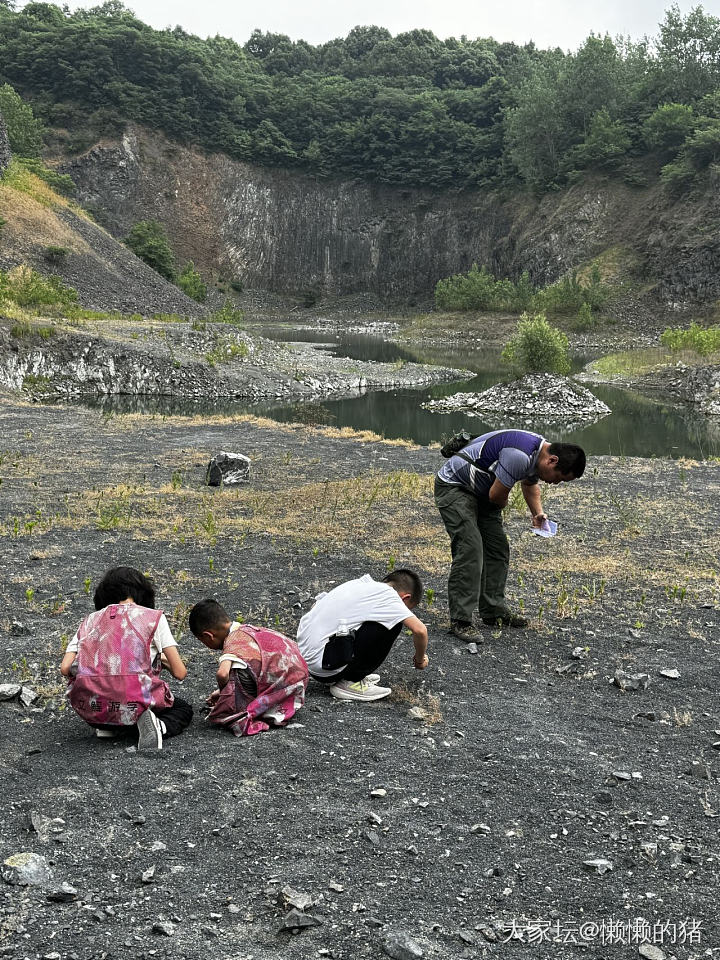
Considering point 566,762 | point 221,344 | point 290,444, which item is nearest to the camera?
point 566,762

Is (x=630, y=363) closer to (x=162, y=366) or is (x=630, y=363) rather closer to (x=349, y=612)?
(x=162, y=366)

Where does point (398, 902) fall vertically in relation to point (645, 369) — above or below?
below

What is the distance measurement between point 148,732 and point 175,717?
0.29 metres

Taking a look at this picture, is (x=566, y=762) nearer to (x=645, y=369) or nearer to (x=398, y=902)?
(x=398, y=902)

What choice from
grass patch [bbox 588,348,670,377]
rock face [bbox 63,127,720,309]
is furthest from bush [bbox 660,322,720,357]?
rock face [bbox 63,127,720,309]

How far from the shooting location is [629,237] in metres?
79.5

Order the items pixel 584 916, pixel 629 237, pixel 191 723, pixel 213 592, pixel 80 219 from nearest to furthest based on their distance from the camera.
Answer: pixel 584 916 → pixel 191 723 → pixel 213 592 → pixel 80 219 → pixel 629 237

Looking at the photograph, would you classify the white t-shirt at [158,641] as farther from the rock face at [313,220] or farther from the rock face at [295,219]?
the rock face at [295,219]

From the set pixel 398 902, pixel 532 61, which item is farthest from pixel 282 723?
pixel 532 61

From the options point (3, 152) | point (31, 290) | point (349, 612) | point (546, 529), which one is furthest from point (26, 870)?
point (3, 152)

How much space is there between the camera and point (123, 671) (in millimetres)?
5824

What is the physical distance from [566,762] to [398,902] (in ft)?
6.50

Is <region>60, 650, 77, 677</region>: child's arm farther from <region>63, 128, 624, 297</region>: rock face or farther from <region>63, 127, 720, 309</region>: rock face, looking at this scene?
<region>63, 128, 624, 297</region>: rock face

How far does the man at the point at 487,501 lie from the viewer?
7.86 meters
